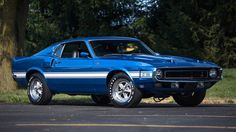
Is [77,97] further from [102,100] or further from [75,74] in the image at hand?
[75,74]

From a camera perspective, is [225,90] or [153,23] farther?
[153,23]

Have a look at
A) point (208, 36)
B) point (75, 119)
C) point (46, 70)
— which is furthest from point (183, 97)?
point (208, 36)

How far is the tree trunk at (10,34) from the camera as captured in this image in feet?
70.3

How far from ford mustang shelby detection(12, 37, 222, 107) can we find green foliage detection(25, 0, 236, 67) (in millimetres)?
20767

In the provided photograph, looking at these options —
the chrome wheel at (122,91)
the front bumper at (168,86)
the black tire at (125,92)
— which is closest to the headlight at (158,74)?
the front bumper at (168,86)

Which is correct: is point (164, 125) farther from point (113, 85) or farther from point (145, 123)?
point (113, 85)

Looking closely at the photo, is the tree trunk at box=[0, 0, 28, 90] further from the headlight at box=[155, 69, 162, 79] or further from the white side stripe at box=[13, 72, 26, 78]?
the headlight at box=[155, 69, 162, 79]

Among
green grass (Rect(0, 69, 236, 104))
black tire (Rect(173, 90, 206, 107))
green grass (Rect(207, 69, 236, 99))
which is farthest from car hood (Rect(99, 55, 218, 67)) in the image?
green grass (Rect(207, 69, 236, 99))

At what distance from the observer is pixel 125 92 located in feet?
45.3

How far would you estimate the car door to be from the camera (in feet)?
48.1

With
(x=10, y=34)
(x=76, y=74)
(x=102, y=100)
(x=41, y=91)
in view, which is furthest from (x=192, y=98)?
(x=10, y=34)

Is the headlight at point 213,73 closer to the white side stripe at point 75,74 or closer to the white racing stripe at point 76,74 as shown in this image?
the white racing stripe at point 76,74

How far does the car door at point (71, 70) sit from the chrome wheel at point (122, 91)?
0.81m

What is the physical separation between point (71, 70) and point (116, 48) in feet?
3.59
